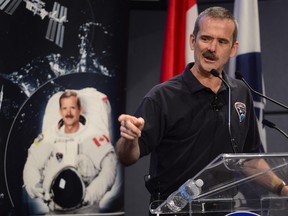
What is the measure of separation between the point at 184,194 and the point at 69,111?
73.0 inches

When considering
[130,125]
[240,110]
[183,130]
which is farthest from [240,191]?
[240,110]

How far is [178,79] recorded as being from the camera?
1942 mm

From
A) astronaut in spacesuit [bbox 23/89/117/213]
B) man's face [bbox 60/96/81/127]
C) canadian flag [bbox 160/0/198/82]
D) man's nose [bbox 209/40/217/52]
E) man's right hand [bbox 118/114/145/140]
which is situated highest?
canadian flag [bbox 160/0/198/82]

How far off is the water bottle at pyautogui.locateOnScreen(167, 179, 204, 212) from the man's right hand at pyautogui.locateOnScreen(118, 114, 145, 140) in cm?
27

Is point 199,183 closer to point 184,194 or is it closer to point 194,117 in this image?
point 184,194

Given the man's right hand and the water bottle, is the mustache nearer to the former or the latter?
the man's right hand

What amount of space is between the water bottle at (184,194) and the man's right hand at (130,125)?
27 cm

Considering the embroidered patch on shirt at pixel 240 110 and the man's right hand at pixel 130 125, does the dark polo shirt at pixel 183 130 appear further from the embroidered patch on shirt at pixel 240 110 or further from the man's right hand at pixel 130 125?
the man's right hand at pixel 130 125

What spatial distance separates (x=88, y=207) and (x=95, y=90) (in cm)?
75

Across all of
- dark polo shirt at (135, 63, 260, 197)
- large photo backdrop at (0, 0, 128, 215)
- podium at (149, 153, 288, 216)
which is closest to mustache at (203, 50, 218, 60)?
dark polo shirt at (135, 63, 260, 197)

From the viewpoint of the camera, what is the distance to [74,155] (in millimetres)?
2816

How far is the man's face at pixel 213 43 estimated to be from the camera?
1.84 meters

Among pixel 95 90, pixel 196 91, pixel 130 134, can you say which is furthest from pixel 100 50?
pixel 130 134

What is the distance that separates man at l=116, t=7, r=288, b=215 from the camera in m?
1.77
